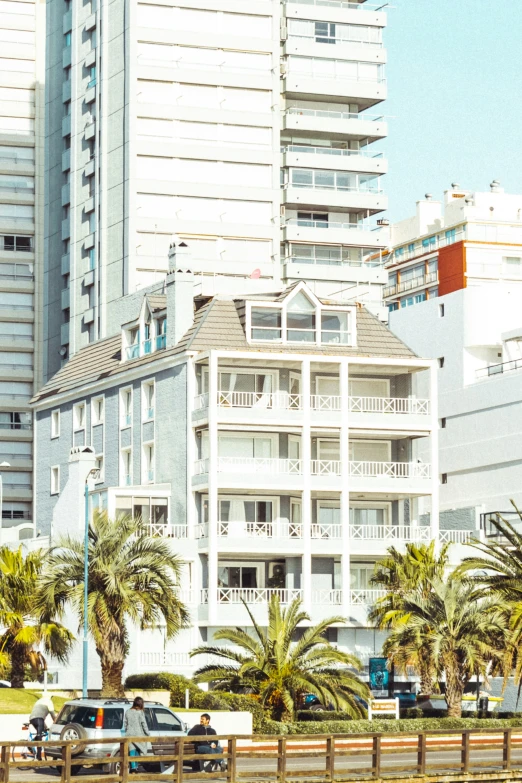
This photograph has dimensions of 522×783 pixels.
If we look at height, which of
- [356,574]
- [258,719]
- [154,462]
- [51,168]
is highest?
[51,168]

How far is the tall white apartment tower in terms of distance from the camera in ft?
312

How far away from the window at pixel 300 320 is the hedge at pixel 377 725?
21.9m

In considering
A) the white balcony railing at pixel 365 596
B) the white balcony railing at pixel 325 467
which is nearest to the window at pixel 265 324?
the white balcony railing at pixel 325 467

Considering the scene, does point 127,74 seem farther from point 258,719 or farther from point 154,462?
point 258,719

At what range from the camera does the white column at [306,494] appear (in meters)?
65.8

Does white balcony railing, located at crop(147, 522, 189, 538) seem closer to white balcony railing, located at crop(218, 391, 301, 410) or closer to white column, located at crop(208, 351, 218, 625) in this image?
white column, located at crop(208, 351, 218, 625)

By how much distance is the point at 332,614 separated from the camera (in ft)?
215

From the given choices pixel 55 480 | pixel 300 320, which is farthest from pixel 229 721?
pixel 55 480

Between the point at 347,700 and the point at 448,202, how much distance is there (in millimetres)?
103040

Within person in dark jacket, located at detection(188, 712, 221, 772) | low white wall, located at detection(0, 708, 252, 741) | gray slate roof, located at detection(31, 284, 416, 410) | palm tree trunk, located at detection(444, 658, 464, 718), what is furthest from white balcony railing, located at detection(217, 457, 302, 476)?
person in dark jacket, located at detection(188, 712, 221, 772)

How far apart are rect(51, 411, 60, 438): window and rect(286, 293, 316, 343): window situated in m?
15.5

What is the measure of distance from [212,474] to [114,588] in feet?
48.2

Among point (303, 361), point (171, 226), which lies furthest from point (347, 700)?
point (171, 226)

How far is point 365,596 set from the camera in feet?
219
